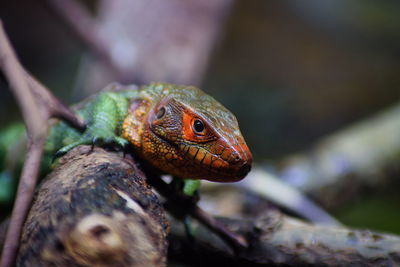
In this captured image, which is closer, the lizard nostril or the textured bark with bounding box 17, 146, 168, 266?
the textured bark with bounding box 17, 146, 168, 266

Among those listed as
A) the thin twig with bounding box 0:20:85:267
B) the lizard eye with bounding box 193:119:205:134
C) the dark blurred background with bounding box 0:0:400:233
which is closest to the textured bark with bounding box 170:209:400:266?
the lizard eye with bounding box 193:119:205:134

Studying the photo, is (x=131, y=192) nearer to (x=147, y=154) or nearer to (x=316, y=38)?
(x=147, y=154)

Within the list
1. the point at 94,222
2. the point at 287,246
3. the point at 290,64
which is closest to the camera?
the point at 94,222

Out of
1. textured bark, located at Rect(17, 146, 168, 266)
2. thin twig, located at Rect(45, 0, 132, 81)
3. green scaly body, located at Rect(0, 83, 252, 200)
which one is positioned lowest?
textured bark, located at Rect(17, 146, 168, 266)

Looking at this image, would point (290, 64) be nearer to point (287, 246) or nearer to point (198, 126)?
point (287, 246)

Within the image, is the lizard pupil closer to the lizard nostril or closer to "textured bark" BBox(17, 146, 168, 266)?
the lizard nostril

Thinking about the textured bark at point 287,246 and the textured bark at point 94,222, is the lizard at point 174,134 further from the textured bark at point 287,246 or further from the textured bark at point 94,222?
the textured bark at point 287,246

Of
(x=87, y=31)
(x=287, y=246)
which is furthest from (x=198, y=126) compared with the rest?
(x=87, y=31)

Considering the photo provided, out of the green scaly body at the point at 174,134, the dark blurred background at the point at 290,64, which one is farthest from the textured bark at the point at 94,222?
the dark blurred background at the point at 290,64
